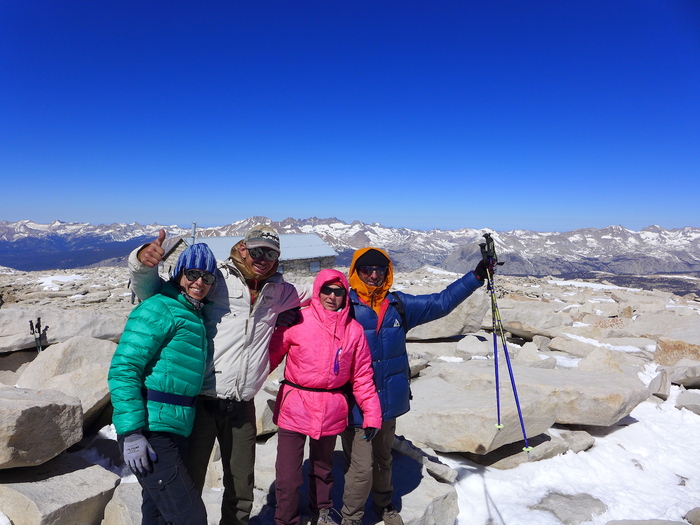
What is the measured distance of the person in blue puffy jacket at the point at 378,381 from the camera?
150 inches

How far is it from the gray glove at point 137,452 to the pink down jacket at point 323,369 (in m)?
1.20

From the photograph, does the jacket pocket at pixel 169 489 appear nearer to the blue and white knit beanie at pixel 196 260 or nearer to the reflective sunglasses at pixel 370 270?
the blue and white knit beanie at pixel 196 260

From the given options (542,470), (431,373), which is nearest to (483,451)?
(542,470)

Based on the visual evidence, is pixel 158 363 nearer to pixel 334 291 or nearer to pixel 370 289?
pixel 334 291

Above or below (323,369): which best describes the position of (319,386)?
below

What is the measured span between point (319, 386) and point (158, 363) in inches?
57.9

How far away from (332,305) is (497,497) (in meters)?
4.09

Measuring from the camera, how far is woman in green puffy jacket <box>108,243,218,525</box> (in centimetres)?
293

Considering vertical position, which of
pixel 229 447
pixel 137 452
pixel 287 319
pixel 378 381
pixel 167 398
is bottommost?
pixel 229 447

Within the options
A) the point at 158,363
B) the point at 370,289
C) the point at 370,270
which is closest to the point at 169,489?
the point at 158,363

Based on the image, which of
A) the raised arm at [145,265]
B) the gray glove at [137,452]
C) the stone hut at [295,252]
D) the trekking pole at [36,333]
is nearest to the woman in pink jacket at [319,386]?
the gray glove at [137,452]

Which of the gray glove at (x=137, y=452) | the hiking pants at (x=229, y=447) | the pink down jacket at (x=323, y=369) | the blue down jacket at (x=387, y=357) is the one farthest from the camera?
the blue down jacket at (x=387, y=357)

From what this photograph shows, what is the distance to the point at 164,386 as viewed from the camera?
311cm

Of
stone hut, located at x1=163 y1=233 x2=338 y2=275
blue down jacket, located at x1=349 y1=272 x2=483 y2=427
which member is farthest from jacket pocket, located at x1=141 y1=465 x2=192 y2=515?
stone hut, located at x1=163 y1=233 x2=338 y2=275
